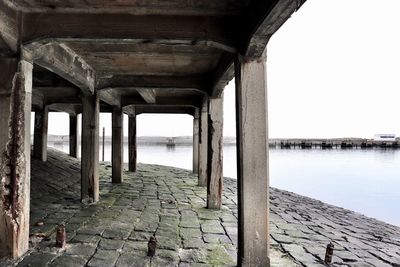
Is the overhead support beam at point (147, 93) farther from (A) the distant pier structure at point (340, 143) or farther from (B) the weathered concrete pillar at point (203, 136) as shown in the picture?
(A) the distant pier structure at point (340, 143)

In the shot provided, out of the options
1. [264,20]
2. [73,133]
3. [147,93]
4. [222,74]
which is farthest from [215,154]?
[73,133]

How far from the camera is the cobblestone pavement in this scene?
4145 mm

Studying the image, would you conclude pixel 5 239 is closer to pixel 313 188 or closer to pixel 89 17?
pixel 89 17

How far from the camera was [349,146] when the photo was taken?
6738 cm

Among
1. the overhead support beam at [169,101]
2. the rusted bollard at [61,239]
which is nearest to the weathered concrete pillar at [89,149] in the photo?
the rusted bollard at [61,239]

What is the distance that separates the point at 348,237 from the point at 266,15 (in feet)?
16.6

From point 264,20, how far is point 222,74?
2.84 metres

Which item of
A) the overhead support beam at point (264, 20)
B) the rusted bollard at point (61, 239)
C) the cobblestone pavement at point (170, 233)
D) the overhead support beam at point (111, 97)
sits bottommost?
the cobblestone pavement at point (170, 233)

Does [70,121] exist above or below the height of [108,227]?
above

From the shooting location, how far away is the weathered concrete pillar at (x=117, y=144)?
35.6ft

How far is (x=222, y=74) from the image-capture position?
586cm

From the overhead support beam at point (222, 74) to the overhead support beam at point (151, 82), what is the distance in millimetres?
430

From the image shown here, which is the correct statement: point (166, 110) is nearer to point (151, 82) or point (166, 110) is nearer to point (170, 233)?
point (151, 82)

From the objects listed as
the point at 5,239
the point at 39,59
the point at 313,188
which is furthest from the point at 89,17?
the point at 313,188
